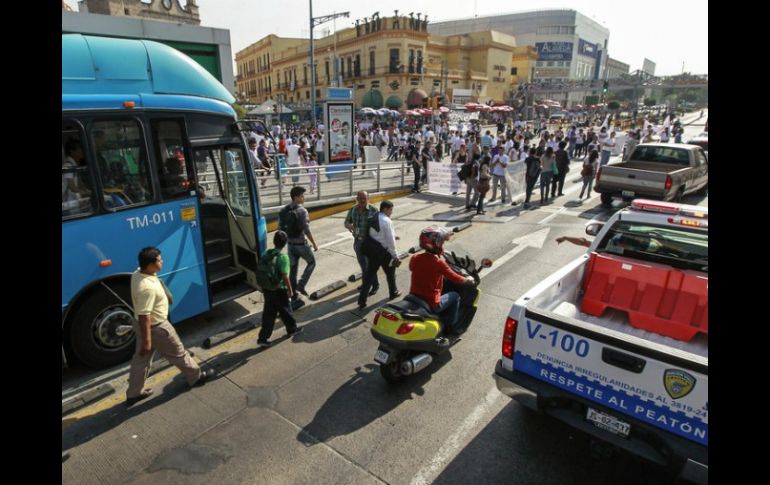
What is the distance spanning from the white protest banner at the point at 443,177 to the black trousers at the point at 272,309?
33.4 feet

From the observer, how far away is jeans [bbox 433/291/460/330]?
17.7 feet

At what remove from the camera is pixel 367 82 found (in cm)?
5625

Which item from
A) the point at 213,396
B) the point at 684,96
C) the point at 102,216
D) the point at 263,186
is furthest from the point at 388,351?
the point at 684,96

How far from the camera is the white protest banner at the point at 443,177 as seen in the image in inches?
584

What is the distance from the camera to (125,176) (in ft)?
17.6

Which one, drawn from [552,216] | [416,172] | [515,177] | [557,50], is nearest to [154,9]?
[416,172]

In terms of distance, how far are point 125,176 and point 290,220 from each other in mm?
2308

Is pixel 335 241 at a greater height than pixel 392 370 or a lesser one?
greater

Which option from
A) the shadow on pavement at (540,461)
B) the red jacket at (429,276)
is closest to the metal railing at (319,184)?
the red jacket at (429,276)

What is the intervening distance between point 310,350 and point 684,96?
15255cm

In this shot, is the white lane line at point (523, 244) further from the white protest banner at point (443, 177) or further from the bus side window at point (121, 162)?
the bus side window at point (121, 162)

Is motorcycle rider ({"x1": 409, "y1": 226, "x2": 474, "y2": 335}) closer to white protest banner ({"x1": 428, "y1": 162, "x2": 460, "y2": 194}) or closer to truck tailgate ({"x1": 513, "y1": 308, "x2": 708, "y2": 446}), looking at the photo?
truck tailgate ({"x1": 513, "y1": 308, "x2": 708, "y2": 446})

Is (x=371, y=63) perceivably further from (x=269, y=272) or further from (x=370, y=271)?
(x=269, y=272)
